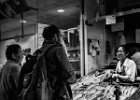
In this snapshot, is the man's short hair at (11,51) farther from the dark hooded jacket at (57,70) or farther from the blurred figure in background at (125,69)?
the blurred figure in background at (125,69)

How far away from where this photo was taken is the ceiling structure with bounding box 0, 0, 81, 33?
5.58 m

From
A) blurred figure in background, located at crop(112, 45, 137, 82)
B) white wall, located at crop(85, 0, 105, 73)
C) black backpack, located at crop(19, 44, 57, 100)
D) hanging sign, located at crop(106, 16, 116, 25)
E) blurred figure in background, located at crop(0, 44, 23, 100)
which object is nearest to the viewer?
black backpack, located at crop(19, 44, 57, 100)

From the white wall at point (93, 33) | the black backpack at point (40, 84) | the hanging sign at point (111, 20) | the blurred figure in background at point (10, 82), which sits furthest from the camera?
the white wall at point (93, 33)

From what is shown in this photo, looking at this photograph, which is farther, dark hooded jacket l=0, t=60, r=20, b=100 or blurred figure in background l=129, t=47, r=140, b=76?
blurred figure in background l=129, t=47, r=140, b=76

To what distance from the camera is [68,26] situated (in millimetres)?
5664

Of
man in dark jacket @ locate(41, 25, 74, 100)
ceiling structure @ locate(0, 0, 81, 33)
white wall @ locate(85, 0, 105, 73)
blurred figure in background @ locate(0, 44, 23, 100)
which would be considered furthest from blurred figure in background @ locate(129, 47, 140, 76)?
blurred figure in background @ locate(0, 44, 23, 100)

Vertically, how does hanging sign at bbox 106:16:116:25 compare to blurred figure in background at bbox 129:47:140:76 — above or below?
above

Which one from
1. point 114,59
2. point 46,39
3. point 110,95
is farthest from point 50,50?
point 114,59

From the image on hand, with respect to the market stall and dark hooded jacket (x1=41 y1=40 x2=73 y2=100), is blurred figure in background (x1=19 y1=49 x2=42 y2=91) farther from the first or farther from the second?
the market stall

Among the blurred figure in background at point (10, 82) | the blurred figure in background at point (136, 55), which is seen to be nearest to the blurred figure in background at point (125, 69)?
the blurred figure in background at point (136, 55)

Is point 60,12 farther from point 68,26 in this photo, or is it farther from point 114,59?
point 114,59

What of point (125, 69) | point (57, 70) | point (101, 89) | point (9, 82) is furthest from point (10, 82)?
point (125, 69)

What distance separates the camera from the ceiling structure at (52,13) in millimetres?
5582

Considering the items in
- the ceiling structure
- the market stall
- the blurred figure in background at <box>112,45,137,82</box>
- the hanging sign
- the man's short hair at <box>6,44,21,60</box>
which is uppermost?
the ceiling structure
